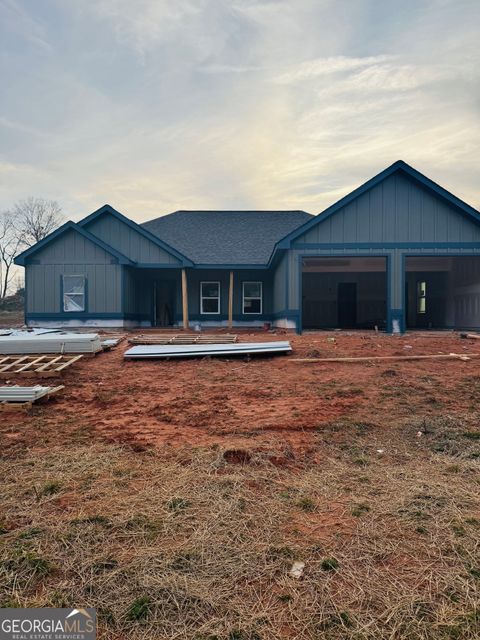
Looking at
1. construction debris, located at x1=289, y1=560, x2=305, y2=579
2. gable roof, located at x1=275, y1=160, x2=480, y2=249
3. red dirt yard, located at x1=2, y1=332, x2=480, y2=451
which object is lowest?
construction debris, located at x1=289, y1=560, x2=305, y2=579

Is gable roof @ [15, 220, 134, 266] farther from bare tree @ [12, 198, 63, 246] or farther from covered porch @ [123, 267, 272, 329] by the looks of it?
bare tree @ [12, 198, 63, 246]

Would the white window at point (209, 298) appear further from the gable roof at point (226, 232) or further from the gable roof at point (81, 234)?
the gable roof at point (81, 234)

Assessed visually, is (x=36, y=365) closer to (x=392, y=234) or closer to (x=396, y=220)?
(x=392, y=234)

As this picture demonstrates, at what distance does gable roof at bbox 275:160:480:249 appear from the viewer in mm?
15844

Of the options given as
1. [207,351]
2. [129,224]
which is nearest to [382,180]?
[207,351]

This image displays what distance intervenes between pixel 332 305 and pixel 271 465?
21.4 m

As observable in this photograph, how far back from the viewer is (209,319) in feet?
70.1

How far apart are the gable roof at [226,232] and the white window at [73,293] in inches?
218

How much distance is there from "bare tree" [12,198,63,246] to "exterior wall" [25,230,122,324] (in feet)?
128

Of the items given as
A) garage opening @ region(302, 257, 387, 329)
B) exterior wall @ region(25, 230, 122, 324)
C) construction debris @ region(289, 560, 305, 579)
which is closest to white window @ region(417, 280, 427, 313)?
garage opening @ region(302, 257, 387, 329)

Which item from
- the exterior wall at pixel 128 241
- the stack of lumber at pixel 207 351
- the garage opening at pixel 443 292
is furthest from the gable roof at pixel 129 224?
the garage opening at pixel 443 292

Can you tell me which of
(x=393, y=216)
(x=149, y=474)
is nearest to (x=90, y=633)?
(x=149, y=474)

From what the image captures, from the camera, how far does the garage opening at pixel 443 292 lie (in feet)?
64.6

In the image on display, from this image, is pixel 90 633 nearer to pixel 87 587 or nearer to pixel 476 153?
pixel 87 587
